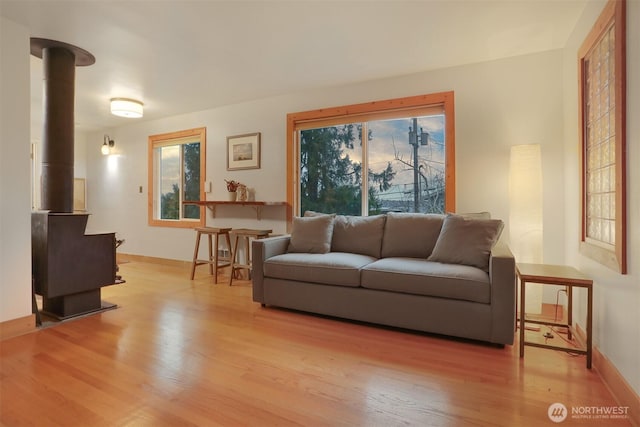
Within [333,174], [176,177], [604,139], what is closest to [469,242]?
[604,139]

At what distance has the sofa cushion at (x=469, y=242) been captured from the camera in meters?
2.53

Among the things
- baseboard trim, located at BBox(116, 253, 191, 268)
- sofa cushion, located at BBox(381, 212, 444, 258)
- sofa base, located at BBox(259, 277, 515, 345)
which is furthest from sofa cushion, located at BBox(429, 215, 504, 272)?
baseboard trim, located at BBox(116, 253, 191, 268)

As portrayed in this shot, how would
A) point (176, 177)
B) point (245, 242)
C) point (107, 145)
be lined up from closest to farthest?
point (245, 242), point (176, 177), point (107, 145)

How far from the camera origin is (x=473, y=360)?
2.05 metres

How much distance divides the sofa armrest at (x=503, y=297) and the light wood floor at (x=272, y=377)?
0.41ft

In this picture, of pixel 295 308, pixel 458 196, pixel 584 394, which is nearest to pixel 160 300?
pixel 295 308

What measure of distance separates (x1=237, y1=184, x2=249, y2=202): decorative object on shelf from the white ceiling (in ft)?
4.30

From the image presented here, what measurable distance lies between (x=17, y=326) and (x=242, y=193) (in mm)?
2576

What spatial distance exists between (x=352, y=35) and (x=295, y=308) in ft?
7.85

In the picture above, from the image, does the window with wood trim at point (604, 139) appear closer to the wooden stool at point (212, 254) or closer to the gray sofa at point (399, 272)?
the gray sofa at point (399, 272)

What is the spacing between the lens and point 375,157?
379cm

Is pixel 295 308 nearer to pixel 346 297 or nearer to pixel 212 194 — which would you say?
pixel 346 297

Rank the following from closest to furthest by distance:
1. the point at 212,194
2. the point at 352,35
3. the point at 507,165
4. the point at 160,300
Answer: the point at 352,35
the point at 507,165
the point at 160,300
the point at 212,194

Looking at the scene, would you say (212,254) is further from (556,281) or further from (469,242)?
(556,281)
